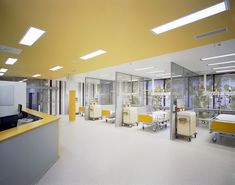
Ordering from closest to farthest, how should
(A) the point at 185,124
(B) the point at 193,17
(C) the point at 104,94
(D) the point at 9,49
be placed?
1. (B) the point at 193,17
2. (D) the point at 9,49
3. (A) the point at 185,124
4. (C) the point at 104,94

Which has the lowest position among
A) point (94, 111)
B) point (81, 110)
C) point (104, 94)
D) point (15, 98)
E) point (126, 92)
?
point (81, 110)

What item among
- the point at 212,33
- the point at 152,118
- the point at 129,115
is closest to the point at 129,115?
the point at 129,115

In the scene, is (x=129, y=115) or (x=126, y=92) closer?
(x=129, y=115)

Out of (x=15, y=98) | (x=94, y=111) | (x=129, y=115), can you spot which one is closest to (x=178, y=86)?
(x=129, y=115)

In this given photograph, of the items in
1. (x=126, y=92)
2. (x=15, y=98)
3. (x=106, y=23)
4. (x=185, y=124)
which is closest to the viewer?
(x=106, y=23)

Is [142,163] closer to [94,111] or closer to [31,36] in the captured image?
[31,36]

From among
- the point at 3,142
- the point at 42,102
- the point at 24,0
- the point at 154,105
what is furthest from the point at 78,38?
the point at 42,102

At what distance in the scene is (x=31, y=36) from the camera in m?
3.14

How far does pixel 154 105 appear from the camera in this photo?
10.2m

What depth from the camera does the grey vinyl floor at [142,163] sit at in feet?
8.85

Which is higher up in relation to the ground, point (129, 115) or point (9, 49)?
point (9, 49)

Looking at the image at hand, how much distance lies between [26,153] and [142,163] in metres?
2.52

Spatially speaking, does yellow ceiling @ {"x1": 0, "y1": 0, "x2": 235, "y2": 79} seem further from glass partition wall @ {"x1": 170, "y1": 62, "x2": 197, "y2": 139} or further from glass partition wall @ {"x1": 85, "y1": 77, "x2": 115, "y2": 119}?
glass partition wall @ {"x1": 85, "y1": 77, "x2": 115, "y2": 119}

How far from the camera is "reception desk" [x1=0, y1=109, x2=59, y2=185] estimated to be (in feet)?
6.48
